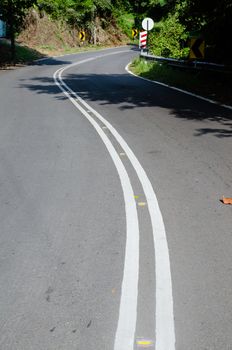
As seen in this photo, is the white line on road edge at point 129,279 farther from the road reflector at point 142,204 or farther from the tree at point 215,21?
the tree at point 215,21

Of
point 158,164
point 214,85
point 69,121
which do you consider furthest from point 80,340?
point 214,85

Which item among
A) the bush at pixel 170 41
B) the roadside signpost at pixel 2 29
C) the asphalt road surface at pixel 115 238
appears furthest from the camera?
the roadside signpost at pixel 2 29

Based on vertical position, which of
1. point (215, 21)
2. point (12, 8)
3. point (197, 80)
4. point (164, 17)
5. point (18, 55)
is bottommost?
point (197, 80)

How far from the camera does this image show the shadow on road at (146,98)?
35.8 feet

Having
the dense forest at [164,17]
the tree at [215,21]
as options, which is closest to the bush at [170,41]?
the dense forest at [164,17]

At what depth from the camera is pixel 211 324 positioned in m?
3.39

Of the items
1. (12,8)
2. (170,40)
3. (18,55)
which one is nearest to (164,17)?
(170,40)

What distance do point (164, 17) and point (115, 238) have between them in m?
38.6

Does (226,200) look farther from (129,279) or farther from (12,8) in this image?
(12,8)

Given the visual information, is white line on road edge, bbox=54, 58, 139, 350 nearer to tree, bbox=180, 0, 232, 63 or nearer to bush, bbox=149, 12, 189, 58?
tree, bbox=180, 0, 232, 63

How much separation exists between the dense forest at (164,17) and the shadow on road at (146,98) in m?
2.93

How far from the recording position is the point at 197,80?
755 inches

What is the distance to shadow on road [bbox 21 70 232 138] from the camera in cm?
1090

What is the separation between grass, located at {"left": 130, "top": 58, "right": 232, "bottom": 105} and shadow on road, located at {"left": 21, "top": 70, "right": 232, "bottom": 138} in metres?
0.87
